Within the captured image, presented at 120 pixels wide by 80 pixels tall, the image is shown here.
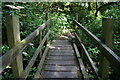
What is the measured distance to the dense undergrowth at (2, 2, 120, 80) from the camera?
412 centimetres

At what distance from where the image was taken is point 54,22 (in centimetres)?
857

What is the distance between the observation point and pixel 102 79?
6.12 feet

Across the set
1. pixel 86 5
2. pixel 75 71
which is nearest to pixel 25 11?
pixel 75 71

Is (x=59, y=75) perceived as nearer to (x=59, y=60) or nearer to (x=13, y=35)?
(x=59, y=60)

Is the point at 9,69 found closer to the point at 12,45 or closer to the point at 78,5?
the point at 12,45

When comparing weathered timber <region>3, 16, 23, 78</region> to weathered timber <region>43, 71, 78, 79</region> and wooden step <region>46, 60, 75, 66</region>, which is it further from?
wooden step <region>46, 60, 75, 66</region>

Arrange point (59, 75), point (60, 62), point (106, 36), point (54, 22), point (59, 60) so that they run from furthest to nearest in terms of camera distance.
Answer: point (54, 22), point (59, 60), point (60, 62), point (59, 75), point (106, 36)

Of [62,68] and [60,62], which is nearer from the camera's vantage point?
[62,68]

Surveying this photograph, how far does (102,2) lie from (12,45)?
9.87 metres

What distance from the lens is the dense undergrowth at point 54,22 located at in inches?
162

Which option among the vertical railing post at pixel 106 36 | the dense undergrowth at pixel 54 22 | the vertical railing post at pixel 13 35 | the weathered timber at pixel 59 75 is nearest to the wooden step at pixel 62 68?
the weathered timber at pixel 59 75

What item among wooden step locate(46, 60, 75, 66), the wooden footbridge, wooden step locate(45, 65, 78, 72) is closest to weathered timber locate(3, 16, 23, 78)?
the wooden footbridge

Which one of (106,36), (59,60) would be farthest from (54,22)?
(106,36)

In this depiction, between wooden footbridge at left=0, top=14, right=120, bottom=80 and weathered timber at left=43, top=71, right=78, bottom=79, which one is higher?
wooden footbridge at left=0, top=14, right=120, bottom=80
